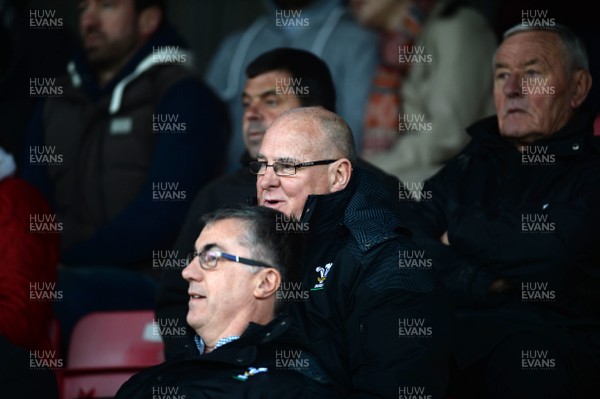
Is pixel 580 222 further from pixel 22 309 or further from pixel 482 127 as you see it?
pixel 22 309

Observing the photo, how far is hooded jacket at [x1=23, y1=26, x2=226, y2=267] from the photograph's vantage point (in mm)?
5227

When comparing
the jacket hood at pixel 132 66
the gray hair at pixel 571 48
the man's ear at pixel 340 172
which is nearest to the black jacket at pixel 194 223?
the man's ear at pixel 340 172

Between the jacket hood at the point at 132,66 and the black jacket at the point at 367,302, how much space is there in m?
2.26

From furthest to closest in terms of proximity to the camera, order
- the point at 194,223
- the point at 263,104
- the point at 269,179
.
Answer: the point at 263,104 → the point at 194,223 → the point at 269,179

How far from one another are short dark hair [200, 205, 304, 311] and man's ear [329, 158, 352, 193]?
386 mm

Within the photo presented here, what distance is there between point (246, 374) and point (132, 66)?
9.29 ft

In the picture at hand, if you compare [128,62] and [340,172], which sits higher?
[128,62]

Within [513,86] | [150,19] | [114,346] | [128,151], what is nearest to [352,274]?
[513,86]

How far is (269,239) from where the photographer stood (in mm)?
3295

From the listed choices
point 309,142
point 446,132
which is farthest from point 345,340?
point 446,132

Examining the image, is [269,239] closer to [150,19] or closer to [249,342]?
[249,342]

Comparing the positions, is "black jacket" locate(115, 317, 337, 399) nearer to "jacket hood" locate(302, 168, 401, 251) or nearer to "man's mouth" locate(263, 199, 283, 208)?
"jacket hood" locate(302, 168, 401, 251)

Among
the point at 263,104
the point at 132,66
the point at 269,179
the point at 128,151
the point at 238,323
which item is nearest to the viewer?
the point at 238,323

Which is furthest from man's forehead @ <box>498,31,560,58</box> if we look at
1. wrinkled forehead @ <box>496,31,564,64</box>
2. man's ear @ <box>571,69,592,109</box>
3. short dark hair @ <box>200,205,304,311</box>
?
short dark hair @ <box>200,205,304,311</box>
